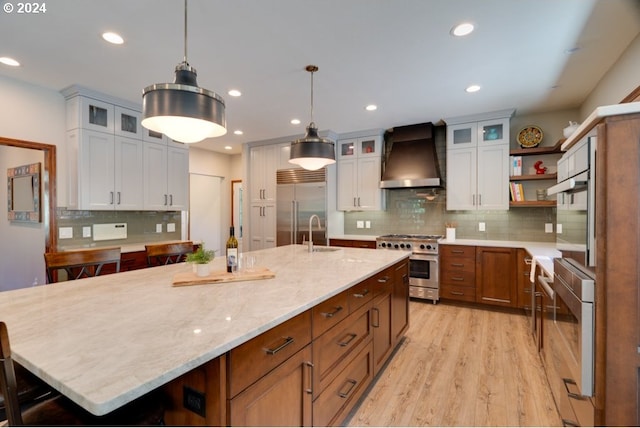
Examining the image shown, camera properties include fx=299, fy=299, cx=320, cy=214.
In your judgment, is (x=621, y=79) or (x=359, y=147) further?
(x=359, y=147)

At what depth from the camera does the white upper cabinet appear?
407 cm

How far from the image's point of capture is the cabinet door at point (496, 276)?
12.4ft

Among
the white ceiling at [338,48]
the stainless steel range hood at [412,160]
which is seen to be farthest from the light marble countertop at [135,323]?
the stainless steel range hood at [412,160]

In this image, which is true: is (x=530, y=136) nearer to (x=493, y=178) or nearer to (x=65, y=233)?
(x=493, y=178)

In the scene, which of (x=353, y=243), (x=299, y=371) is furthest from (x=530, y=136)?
(x=299, y=371)

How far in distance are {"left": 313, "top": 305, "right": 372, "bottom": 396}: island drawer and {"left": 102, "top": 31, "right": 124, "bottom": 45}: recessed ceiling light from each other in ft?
8.78

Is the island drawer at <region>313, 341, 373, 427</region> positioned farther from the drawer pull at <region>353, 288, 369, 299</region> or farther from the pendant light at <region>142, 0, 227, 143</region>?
the pendant light at <region>142, 0, 227, 143</region>

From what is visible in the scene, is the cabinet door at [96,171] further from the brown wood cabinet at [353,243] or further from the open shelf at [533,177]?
the open shelf at [533,177]

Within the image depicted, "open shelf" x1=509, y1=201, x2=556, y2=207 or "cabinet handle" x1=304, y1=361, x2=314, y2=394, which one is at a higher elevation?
"open shelf" x1=509, y1=201, x2=556, y2=207

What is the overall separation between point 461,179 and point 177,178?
4.18 m

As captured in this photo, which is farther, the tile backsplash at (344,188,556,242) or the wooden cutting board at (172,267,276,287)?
the tile backsplash at (344,188,556,242)

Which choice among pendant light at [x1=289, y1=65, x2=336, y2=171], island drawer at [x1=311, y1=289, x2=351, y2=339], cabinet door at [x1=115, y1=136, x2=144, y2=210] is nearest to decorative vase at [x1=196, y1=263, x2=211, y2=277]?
island drawer at [x1=311, y1=289, x2=351, y2=339]

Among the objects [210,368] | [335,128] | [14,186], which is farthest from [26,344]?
[14,186]

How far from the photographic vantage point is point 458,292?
161 inches
